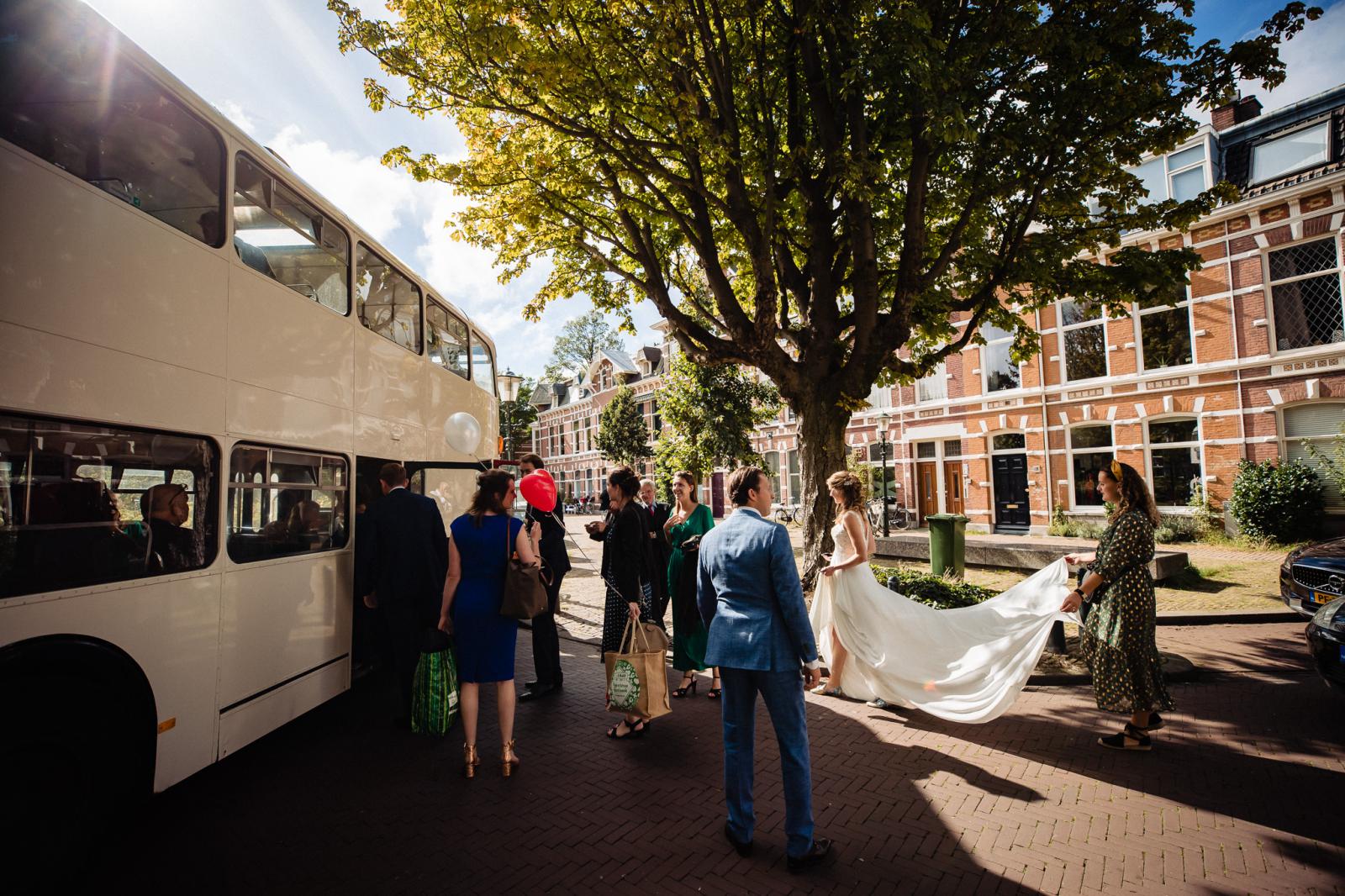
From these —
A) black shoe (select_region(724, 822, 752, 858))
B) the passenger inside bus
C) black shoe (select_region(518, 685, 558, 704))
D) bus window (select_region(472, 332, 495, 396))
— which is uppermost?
bus window (select_region(472, 332, 495, 396))

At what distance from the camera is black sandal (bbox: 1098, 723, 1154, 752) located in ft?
13.9

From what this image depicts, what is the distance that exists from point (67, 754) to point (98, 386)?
1.64 metres

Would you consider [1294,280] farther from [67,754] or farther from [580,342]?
[580,342]

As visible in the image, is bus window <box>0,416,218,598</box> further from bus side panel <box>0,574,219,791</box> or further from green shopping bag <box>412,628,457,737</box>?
green shopping bag <box>412,628,457,737</box>

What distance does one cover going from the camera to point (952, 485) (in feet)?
68.6

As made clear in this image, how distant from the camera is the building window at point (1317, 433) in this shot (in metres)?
13.2

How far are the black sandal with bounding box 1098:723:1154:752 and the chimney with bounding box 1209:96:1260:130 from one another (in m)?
18.9

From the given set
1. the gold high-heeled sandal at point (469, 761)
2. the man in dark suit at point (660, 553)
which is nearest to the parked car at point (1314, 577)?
the man in dark suit at point (660, 553)

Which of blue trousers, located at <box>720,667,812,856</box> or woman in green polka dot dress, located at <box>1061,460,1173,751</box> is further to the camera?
woman in green polka dot dress, located at <box>1061,460,1173,751</box>

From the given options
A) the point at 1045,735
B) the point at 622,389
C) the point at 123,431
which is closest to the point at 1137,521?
the point at 1045,735

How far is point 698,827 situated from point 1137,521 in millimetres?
3543

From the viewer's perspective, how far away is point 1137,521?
4.20 m

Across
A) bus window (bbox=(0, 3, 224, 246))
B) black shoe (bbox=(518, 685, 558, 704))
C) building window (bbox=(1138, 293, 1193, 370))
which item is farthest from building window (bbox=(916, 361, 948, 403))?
bus window (bbox=(0, 3, 224, 246))

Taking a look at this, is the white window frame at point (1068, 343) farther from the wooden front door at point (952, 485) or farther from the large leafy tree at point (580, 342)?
the large leafy tree at point (580, 342)
